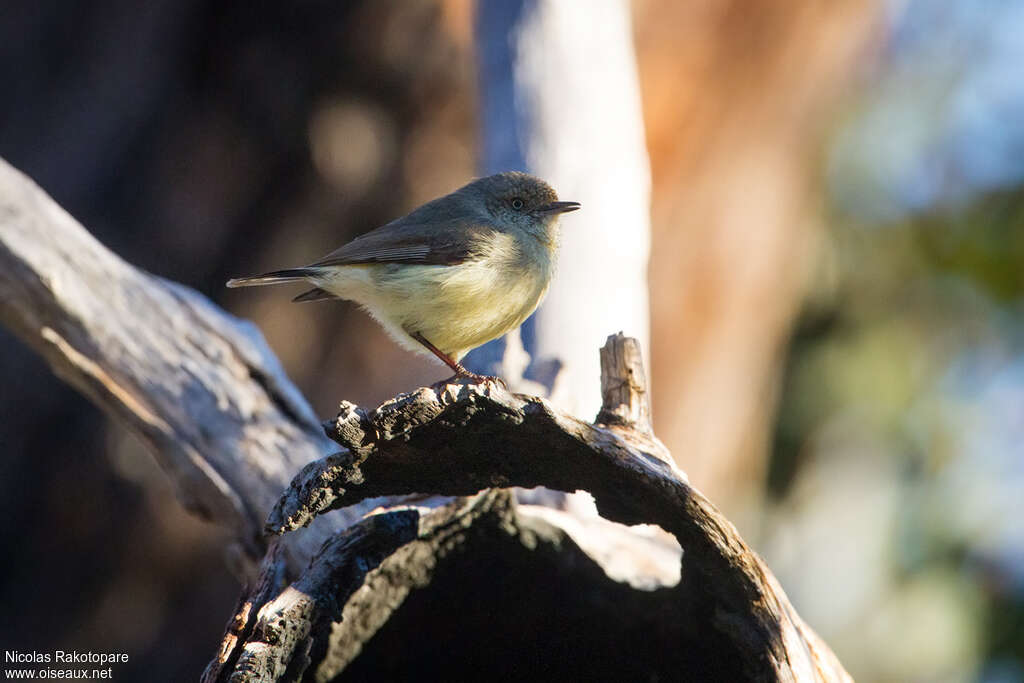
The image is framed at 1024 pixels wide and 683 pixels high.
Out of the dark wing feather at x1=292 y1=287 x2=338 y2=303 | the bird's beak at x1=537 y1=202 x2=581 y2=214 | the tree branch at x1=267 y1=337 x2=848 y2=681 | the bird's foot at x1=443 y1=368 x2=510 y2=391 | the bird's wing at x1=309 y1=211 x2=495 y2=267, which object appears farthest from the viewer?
the dark wing feather at x1=292 y1=287 x2=338 y2=303

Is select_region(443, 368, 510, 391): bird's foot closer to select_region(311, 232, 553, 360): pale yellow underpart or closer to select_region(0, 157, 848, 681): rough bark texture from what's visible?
select_region(311, 232, 553, 360): pale yellow underpart

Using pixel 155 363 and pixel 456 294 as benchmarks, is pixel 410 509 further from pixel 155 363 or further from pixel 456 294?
pixel 155 363

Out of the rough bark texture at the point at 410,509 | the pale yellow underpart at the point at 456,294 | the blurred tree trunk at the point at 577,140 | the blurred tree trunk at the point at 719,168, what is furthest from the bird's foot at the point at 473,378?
the blurred tree trunk at the point at 719,168

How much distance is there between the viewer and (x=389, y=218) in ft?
25.5

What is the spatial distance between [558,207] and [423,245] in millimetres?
579

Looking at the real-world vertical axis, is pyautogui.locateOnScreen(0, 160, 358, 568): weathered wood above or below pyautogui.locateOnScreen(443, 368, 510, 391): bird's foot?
below

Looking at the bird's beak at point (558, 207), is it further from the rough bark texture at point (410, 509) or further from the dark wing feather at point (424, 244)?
the rough bark texture at point (410, 509)

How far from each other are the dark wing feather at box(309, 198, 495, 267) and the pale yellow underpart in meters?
0.03

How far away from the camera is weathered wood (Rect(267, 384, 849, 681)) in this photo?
98.4 inches

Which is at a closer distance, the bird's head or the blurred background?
the bird's head

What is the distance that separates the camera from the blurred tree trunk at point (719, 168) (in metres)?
6.25

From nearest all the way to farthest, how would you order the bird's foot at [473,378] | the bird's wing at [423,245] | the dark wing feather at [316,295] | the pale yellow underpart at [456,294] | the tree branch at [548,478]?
the tree branch at [548,478]
the bird's foot at [473,378]
the pale yellow underpart at [456,294]
the bird's wing at [423,245]
the dark wing feather at [316,295]

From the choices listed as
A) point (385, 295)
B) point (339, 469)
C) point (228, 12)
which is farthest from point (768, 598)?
point (228, 12)

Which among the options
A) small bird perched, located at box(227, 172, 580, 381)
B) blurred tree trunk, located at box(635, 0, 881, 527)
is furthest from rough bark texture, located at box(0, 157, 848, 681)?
blurred tree trunk, located at box(635, 0, 881, 527)
